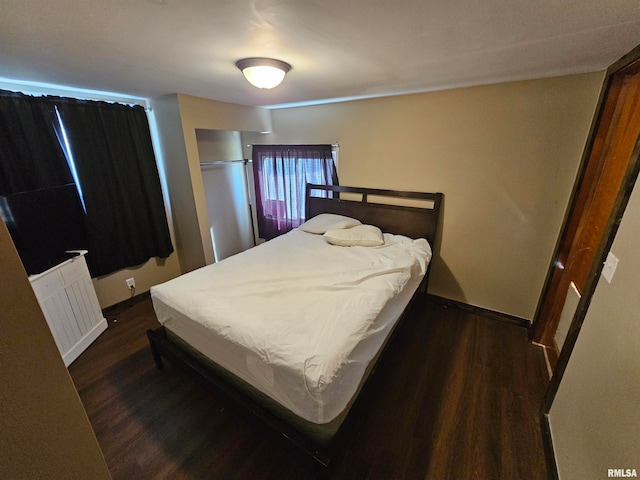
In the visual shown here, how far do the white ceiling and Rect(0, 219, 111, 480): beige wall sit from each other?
1.08 metres

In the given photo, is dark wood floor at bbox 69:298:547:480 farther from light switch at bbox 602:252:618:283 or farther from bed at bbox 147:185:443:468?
light switch at bbox 602:252:618:283

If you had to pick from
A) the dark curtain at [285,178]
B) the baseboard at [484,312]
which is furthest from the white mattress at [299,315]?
the dark curtain at [285,178]

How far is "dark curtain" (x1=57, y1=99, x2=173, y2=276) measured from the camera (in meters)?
2.43

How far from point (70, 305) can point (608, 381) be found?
3480 millimetres

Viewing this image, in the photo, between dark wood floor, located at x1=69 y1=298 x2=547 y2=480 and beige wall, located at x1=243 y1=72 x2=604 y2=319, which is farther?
beige wall, located at x1=243 y1=72 x2=604 y2=319

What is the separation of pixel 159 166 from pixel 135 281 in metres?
1.38

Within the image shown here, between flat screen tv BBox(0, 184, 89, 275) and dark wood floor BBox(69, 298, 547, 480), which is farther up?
flat screen tv BBox(0, 184, 89, 275)

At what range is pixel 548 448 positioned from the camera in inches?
58.9

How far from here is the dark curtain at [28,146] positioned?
2.02 metres

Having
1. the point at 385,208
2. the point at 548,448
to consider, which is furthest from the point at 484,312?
the point at 385,208

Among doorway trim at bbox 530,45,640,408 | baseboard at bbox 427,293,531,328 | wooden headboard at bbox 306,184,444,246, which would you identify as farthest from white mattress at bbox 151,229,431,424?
doorway trim at bbox 530,45,640,408

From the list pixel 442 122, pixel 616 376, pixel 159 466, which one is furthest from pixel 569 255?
pixel 159 466

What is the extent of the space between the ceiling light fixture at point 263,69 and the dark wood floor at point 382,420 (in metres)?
2.07

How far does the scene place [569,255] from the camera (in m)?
2.09
